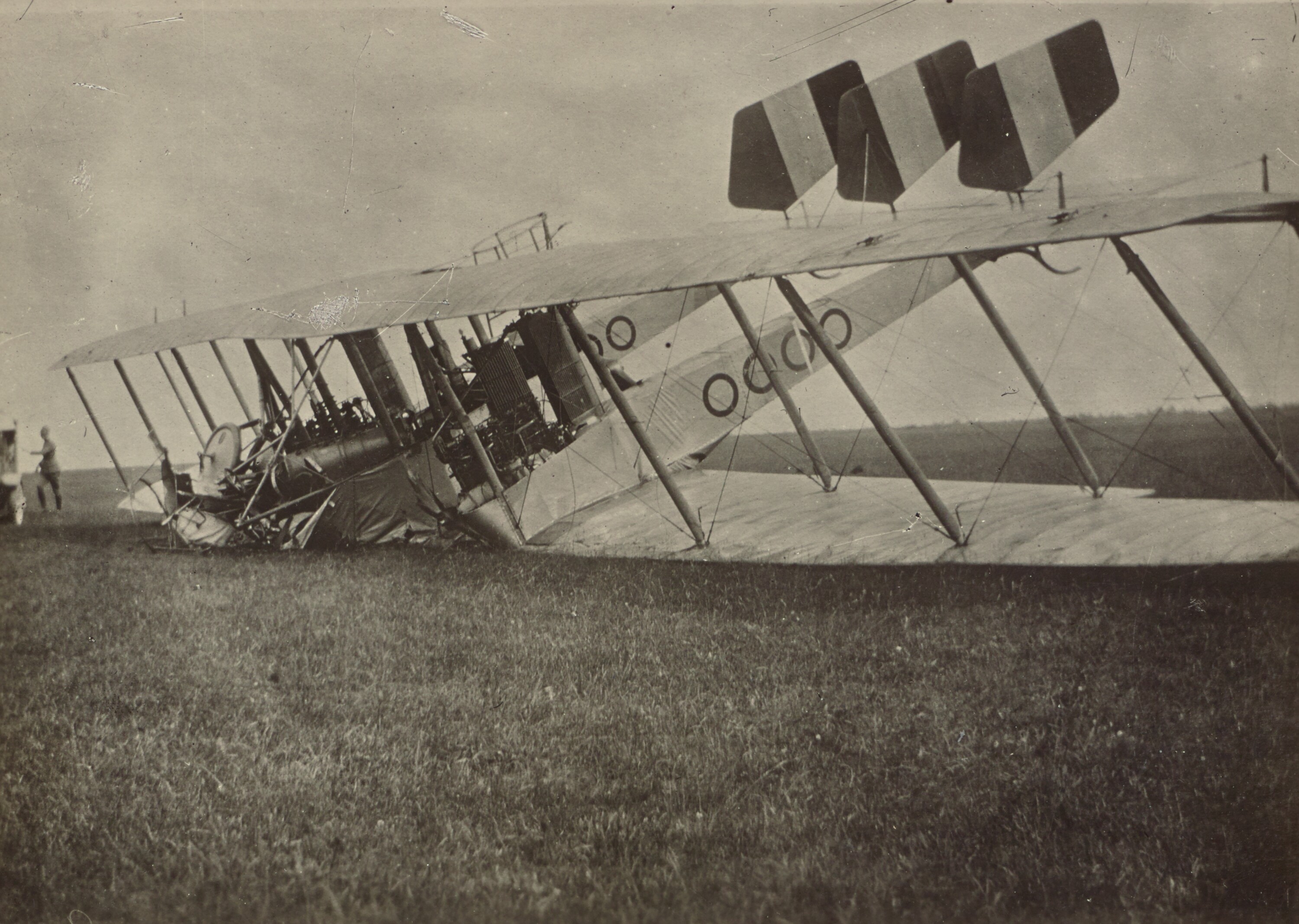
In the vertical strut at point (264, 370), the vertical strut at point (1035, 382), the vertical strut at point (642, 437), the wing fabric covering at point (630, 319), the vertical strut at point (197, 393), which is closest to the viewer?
the vertical strut at point (642, 437)

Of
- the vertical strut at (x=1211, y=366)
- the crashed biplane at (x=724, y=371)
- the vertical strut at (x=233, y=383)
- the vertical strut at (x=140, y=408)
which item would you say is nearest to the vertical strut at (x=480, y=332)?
the crashed biplane at (x=724, y=371)

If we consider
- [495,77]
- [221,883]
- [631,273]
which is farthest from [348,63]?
[221,883]

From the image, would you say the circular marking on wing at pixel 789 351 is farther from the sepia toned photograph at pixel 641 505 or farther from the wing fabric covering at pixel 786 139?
the wing fabric covering at pixel 786 139

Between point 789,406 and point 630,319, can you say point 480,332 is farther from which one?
point 789,406

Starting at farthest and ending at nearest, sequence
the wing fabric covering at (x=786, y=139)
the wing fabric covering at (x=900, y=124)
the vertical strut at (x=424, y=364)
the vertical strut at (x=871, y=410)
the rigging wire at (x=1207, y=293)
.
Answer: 1. the vertical strut at (x=424, y=364)
2. the wing fabric covering at (x=786, y=139)
3. the wing fabric covering at (x=900, y=124)
4. the vertical strut at (x=871, y=410)
5. the rigging wire at (x=1207, y=293)

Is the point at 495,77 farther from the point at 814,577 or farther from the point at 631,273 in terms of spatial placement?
the point at 814,577

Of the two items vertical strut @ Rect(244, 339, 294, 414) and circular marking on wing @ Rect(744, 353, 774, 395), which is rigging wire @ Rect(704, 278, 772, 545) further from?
vertical strut @ Rect(244, 339, 294, 414)
